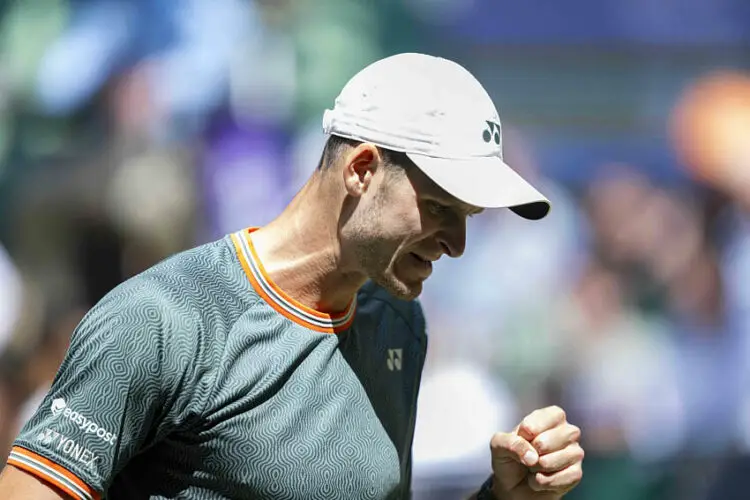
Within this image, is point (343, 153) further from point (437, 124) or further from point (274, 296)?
point (274, 296)

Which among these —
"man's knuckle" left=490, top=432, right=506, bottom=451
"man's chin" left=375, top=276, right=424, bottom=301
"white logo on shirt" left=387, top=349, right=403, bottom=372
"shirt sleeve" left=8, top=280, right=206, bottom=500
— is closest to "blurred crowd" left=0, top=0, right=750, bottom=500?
"white logo on shirt" left=387, top=349, right=403, bottom=372

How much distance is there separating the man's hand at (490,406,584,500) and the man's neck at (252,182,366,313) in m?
0.46

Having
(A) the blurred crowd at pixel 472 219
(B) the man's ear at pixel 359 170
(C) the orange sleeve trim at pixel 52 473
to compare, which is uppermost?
(B) the man's ear at pixel 359 170

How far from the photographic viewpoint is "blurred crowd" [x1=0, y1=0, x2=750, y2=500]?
5.40 meters

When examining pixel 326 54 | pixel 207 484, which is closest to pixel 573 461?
pixel 207 484

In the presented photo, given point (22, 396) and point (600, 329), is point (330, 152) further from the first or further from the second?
point (600, 329)

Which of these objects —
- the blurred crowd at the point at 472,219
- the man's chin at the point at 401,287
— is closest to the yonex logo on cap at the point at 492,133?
the man's chin at the point at 401,287

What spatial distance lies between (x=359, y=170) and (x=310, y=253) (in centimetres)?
20

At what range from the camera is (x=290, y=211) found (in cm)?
238

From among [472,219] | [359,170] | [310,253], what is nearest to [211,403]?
[310,253]

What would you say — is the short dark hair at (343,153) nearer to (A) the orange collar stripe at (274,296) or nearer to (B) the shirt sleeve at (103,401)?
(A) the orange collar stripe at (274,296)

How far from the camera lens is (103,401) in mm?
1912

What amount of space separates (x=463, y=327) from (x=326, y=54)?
154 centimetres

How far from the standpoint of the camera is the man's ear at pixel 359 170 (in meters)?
2.25
